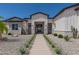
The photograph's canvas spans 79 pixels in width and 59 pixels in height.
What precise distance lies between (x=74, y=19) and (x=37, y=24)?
313 centimetres

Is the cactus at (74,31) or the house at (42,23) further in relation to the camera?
the cactus at (74,31)

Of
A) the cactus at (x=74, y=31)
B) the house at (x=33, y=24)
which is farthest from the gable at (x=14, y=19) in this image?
the cactus at (x=74, y=31)

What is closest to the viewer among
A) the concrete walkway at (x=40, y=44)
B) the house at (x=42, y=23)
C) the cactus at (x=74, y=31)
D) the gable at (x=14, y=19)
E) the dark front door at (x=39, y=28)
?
the concrete walkway at (x=40, y=44)

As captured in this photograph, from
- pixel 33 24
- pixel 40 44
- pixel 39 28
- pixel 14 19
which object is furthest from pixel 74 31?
pixel 14 19

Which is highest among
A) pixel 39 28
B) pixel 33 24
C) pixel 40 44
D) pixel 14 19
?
pixel 14 19

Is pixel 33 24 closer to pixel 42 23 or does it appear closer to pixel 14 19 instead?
pixel 42 23

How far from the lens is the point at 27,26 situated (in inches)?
580

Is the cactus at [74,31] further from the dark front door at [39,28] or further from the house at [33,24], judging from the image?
the dark front door at [39,28]

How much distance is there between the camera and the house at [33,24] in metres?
14.0

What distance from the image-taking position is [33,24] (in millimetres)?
14359

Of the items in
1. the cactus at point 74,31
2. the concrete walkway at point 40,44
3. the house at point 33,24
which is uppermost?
the house at point 33,24

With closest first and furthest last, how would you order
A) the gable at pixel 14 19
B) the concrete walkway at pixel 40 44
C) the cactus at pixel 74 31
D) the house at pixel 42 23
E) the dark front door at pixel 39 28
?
the concrete walkway at pixel 40 44 → the dark front door at pixel 39 28 → the house at pixel 42 23 → the gable at pixel 14 19 → the cactus at pixel 74 31
